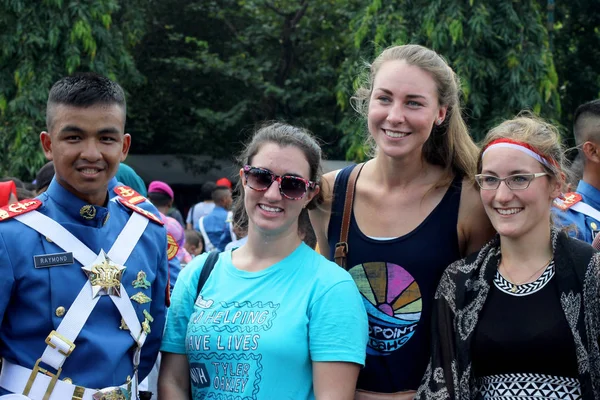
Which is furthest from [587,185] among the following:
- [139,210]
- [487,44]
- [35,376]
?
[487,44]

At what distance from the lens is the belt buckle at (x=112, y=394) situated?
9.19 feet

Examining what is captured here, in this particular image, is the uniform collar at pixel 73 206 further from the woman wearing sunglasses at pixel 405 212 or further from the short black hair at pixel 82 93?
the woman wearing sunglasses at pixel 405 212

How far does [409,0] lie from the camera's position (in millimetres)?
11609

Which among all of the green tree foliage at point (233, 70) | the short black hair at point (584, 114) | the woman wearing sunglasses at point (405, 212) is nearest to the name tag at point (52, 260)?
the woman wearing sunglasses at point (405, 212)

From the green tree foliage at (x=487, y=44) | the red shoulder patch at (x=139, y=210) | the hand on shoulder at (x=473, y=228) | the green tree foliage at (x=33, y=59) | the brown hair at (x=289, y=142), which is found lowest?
the red shoulder patch at (x=139, y=210)

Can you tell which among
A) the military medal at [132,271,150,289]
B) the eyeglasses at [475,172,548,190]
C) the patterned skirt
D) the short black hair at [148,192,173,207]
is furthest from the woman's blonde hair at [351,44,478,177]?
the short black hair at [148,192,173,207]

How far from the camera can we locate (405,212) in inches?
133

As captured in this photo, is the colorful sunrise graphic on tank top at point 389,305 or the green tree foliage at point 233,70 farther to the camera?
the green tree foliage at point 233,70

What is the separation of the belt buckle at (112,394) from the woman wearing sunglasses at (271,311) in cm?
16

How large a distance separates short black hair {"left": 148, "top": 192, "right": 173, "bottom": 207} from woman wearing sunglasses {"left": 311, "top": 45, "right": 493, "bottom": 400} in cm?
561

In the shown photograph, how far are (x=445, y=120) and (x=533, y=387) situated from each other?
1.23 meters

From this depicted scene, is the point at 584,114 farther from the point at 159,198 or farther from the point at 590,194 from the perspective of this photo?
the point at 159,198

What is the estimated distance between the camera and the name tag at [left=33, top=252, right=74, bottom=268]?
2.78 metres

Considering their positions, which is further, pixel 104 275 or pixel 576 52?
pixel 576 52
